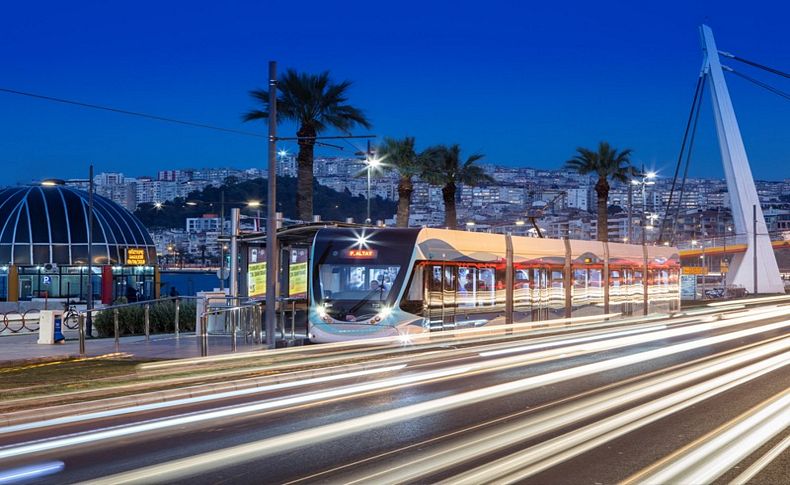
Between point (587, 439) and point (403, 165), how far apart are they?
1532 inches

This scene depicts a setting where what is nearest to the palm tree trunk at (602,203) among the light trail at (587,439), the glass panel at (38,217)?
the glass panel at (38,217)

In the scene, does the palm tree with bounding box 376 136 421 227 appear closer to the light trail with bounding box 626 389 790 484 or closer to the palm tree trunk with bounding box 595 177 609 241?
the palm tree trunk with bounding box 595 177 609 241

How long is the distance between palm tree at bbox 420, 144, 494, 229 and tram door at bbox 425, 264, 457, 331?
82.5 feet

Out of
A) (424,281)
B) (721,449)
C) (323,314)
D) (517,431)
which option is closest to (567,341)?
(424,281)

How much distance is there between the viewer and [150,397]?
46.6ft

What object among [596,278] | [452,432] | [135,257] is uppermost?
[135,257]

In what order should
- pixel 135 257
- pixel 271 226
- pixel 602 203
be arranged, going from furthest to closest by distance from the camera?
pixel 602 203, pixel 135 257, pixel 271 226

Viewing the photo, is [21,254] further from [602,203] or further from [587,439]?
[587,439]

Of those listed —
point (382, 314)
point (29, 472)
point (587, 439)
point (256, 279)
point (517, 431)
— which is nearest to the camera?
point (29, 472)

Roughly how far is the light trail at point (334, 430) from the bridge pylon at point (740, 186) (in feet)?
182

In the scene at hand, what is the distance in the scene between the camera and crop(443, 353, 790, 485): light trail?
27.8 ft

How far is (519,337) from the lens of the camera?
88.6 ft

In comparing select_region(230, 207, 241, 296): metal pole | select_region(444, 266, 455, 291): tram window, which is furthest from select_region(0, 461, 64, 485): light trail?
select_region(230, 207, 241, 296): metal pole

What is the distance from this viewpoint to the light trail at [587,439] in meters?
8.46
